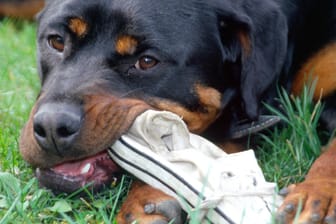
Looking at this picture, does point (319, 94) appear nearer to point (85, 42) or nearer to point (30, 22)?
point (85, 42)

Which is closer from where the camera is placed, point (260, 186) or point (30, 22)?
point (260, 186)

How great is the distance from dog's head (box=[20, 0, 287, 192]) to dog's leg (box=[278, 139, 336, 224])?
56cm

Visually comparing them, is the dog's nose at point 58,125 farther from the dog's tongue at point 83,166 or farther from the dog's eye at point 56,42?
the dog's eye at point 56,42

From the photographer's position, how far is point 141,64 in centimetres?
→ 268

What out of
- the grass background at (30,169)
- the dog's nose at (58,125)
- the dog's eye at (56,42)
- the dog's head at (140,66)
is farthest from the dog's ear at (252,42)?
the dog's nose at (58,125)

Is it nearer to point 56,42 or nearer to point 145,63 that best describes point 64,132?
point 145,63

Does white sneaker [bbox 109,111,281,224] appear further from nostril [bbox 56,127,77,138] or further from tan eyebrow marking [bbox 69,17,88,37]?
tan eyebrow marking [bbox 69,17,88,37]

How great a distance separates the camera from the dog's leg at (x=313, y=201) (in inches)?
87.1

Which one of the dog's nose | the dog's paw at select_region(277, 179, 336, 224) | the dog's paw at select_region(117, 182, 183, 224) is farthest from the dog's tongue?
the dog's paw at select_region(277, 179, 336, 224)

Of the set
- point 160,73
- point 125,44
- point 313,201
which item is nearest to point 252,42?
point 160,73

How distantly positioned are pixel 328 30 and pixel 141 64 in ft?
3.24

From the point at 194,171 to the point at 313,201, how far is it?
1.25 ft

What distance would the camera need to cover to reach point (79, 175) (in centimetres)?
248

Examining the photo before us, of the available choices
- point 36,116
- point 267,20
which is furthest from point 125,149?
point 267,20
